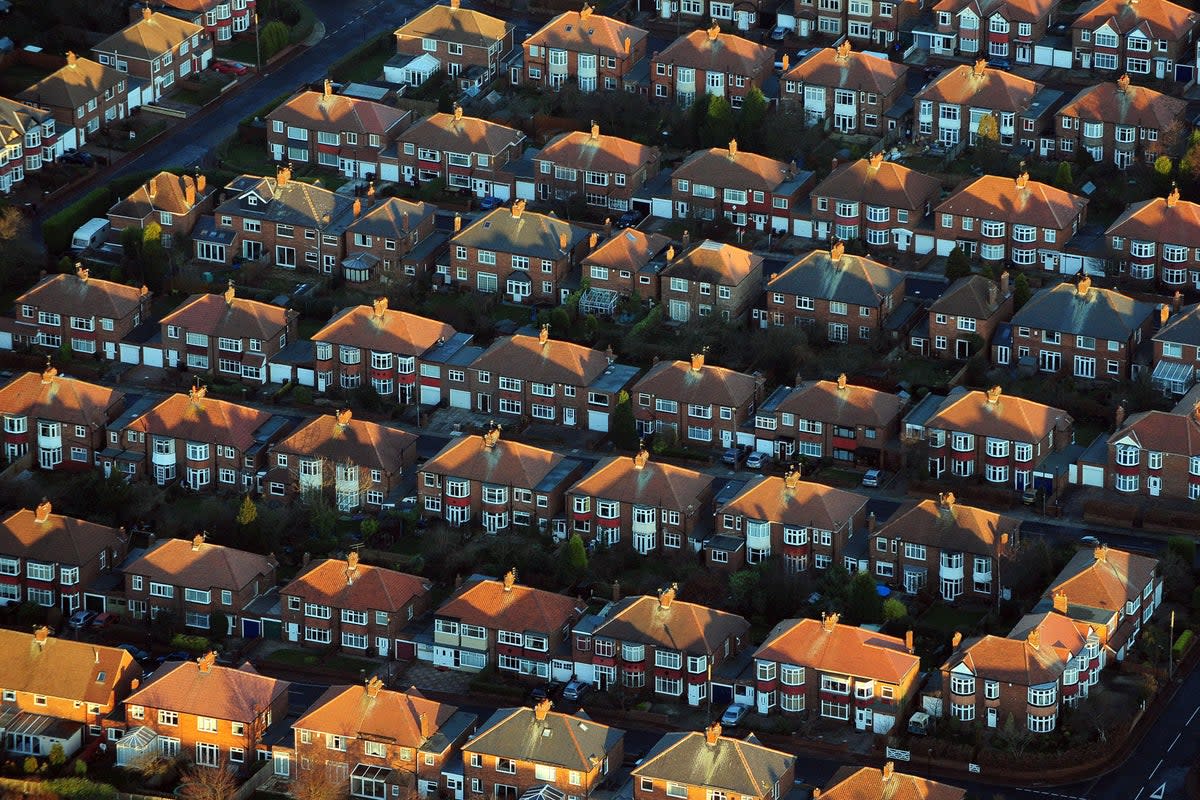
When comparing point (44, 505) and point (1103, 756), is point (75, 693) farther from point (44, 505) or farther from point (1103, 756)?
point (1103, 756)

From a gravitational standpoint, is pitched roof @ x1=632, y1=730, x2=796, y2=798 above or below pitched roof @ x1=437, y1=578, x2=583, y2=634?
below

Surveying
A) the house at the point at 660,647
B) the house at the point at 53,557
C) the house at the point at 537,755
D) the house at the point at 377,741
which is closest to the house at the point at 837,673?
the house at the point at 660,647

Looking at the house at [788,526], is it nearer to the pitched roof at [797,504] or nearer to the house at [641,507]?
the pitched roof at [797,504]

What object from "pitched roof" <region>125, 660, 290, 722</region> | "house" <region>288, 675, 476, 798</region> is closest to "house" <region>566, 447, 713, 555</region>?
"house" <region>288, 675, 476, 798</region>

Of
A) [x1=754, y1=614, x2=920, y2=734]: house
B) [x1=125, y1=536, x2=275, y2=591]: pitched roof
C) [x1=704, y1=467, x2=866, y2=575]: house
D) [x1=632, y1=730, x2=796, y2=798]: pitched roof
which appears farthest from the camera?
[x1=704, y1=467, x2=866, y2=575]: house

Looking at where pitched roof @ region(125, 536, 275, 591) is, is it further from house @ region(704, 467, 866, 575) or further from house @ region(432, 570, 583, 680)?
house @ region(704, 467, 866, 575)

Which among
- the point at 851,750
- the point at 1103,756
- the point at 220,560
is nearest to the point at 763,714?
the point at 851,750

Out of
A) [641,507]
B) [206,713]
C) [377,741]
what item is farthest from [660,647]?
[206,713]

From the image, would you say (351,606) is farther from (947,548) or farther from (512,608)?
(947,548)
